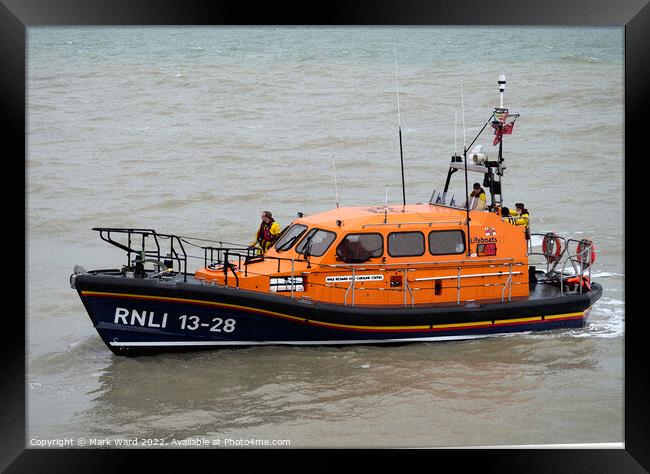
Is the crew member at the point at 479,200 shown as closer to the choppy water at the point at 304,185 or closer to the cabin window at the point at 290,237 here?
the choppy water at the point at 304,185

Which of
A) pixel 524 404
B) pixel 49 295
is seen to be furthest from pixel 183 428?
pixel 49 295

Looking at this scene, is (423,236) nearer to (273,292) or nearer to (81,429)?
(273,292)

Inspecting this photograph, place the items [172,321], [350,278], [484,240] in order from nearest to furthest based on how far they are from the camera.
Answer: [172,321]
[350,278]
[484,240]

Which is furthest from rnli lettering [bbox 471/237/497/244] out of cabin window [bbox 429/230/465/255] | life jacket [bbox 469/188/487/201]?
life jacket [bbox 469/188/487/201]

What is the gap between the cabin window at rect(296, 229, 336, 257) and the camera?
1151 centimetres

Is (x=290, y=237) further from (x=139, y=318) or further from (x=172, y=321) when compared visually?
(x=139, y=318)

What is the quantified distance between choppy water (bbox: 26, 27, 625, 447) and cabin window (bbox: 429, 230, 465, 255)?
1157 mm

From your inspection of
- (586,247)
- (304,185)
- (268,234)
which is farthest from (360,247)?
(304,185)

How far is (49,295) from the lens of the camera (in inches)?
535

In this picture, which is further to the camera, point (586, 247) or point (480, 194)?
point (586, 247)

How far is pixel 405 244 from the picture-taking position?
11586 millimetres

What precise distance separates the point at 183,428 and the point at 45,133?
1512 centimetres

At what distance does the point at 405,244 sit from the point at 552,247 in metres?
2.57
